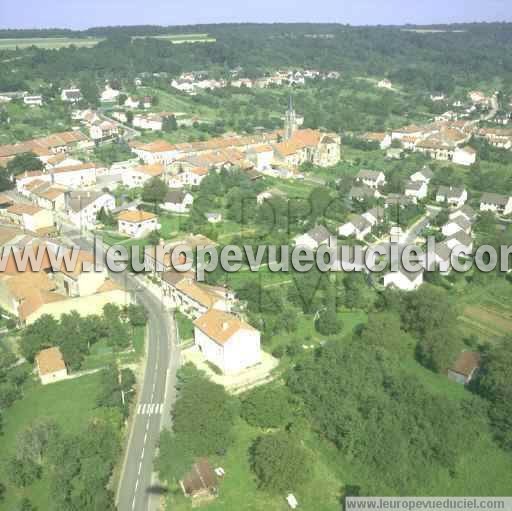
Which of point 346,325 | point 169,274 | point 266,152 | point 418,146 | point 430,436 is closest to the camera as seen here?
point 430,436

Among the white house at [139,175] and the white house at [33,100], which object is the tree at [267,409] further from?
the white house at [33,100]

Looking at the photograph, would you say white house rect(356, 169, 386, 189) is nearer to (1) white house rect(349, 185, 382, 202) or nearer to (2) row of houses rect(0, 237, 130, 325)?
(1) white house rect(349, 185, 382, 202)

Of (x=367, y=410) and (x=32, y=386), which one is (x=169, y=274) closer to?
A: (x=32, y=386)

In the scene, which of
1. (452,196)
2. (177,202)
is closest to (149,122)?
(177,202)

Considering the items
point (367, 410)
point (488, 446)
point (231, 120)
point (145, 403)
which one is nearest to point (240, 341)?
point (145, 403)

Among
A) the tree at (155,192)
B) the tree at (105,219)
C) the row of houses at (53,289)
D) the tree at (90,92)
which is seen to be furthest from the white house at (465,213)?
the tree at (90,92)
